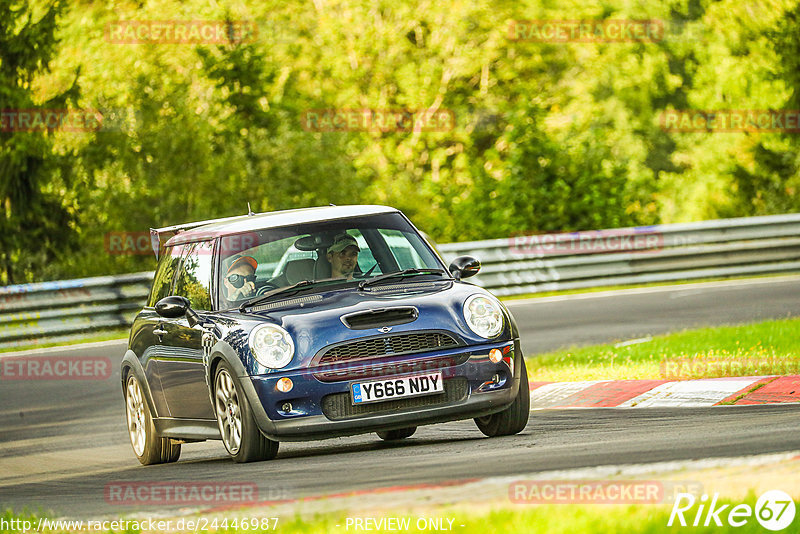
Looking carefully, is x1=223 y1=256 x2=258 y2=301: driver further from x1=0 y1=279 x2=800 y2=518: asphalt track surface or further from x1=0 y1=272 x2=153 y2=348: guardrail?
x1=0 y1=272 x2=153 y2=348: guardrail

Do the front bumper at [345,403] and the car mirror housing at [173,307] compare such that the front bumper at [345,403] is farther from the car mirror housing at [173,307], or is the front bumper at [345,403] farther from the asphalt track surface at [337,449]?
the car mirror housing at [173,307]

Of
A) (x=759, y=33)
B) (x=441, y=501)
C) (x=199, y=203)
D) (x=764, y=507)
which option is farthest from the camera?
(x=759, y=33)

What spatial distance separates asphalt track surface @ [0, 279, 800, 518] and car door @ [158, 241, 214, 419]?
16.9 inches

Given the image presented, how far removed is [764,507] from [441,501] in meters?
1.35

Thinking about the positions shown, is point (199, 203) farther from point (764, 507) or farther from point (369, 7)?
point (764, 507)

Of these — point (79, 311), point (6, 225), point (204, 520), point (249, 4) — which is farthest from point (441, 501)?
point (249, 4)

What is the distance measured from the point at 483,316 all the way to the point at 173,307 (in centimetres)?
216

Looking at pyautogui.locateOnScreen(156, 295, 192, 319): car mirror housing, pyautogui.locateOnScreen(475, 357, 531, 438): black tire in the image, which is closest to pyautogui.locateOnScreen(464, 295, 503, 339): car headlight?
pyautogui.locateOnScreen(475, 357, 531, 438): black tire

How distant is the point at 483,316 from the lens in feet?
29.5

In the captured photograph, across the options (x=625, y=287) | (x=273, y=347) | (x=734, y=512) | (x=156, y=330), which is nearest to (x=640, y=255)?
(x=625, y=287)

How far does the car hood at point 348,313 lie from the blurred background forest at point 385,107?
1861 cm

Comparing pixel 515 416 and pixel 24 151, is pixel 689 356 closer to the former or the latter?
pixel 515 416

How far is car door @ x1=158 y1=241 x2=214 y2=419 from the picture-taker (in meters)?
9.58

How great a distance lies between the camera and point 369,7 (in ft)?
146
